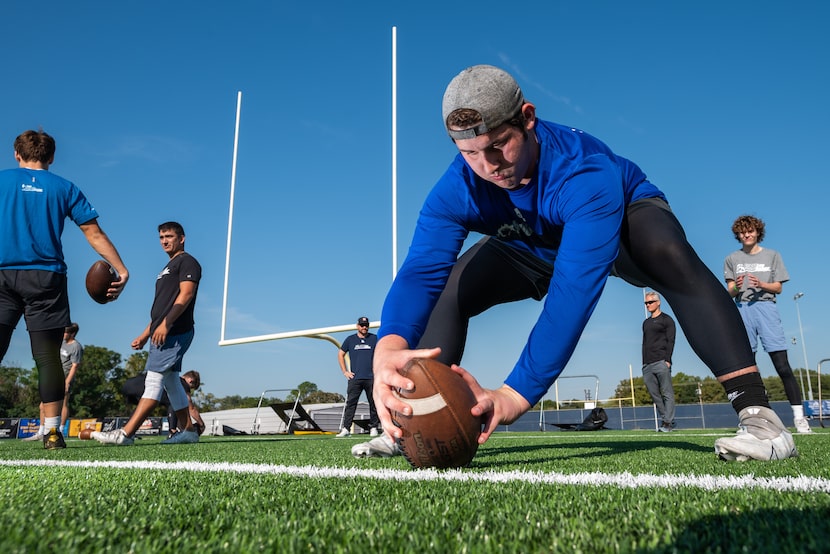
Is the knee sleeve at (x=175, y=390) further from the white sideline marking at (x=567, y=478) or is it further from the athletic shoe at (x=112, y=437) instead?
the white sideline marking at (x=567, y=478)

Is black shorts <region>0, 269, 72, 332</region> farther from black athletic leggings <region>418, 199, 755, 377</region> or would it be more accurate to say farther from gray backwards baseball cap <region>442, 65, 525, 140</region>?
gray backwards baseball cap <region>442, 65, 525, 140</region>

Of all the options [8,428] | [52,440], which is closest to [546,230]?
[52,440]

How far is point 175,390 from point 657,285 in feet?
16.9

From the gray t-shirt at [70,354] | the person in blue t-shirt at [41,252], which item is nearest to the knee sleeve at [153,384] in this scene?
the person in blue t-shirt at [41,252]

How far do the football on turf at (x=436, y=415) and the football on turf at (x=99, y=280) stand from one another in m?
3.63

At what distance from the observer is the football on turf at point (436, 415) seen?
1994 millimetres

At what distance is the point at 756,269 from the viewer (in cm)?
670

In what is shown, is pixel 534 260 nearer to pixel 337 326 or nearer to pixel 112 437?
pixel 112 437

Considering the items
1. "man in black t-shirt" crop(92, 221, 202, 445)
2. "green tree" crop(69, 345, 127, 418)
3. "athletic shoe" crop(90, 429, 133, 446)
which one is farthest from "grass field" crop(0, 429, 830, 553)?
"green tree" crop(69, 345, 127, 418)

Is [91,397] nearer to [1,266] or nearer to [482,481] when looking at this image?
[1,266]

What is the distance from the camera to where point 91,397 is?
163ft

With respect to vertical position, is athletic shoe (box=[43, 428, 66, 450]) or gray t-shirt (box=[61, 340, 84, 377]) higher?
gray t-shirt (box=[61, 340, 84, 377])

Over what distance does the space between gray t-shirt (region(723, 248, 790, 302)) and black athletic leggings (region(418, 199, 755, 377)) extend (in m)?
4.42

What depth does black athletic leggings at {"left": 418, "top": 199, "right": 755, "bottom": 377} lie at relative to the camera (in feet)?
8.70
